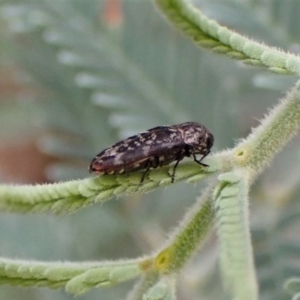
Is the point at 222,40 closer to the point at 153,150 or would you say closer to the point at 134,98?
the point at 153,150

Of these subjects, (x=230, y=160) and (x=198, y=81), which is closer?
(x=230, y=160)

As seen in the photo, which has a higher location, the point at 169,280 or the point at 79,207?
the point at 79,207

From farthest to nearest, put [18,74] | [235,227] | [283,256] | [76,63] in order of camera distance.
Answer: [18,74] → [76,63] → [283,256] → [235,227]

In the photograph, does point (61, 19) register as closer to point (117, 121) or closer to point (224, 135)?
point (117, 121)

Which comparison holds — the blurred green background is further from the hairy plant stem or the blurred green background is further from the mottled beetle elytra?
the hairy plant stem

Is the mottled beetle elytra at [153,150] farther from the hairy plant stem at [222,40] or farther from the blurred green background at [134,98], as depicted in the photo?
the blurred green background at [134,98]

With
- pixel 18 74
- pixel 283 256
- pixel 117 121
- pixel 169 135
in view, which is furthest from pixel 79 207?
pixel 18 74
